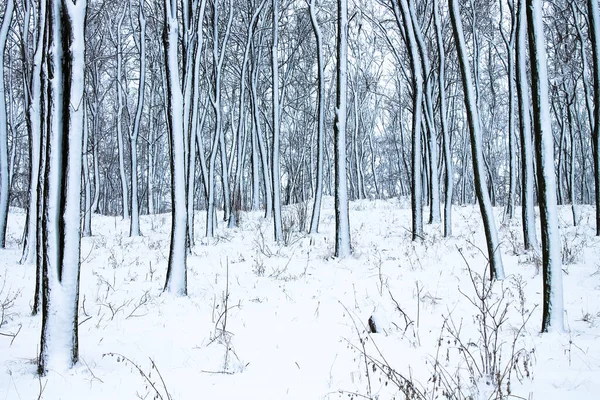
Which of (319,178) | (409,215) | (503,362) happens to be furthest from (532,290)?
(409,215)

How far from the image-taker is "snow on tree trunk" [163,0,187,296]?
4.78 metres

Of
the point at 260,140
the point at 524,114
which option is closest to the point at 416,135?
the point at 524,114

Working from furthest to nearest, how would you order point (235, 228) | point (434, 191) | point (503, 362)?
point (235, 228) < point (434, 191) < point (503, 362)

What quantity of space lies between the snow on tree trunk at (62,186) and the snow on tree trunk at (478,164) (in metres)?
4.35

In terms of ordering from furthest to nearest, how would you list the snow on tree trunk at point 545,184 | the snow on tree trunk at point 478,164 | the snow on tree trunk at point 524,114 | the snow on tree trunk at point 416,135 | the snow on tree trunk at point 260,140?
1. the snow on tree trunk at point 260,140
2. the snow on tree trunk at point 416,135
3. the snow on tree trunk at point 524,114
4. the snow on tree trunk at point 478,164
5. the snow on tree trunk at point 545,184

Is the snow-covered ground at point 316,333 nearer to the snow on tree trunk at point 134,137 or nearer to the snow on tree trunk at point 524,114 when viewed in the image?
the snow on tree trunk at point 524,114

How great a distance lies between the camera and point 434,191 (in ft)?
36.1

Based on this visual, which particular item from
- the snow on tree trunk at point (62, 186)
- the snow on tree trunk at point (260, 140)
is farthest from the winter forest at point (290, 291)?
the snow on tree trunk at point (260, 140)

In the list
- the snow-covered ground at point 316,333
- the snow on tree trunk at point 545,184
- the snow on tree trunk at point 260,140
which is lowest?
the snow-covered ground at point 316,333

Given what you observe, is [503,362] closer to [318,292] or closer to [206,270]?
[318,292]

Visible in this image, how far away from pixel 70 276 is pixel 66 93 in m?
1.20

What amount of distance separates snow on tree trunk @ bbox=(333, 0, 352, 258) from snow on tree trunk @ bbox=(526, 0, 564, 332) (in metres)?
3.78

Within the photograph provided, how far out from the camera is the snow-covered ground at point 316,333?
89.4 inches

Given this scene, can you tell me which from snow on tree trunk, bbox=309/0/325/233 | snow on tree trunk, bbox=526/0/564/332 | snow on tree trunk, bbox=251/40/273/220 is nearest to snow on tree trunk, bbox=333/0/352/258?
snow on tree trunk, bbox=309/0/325/233
